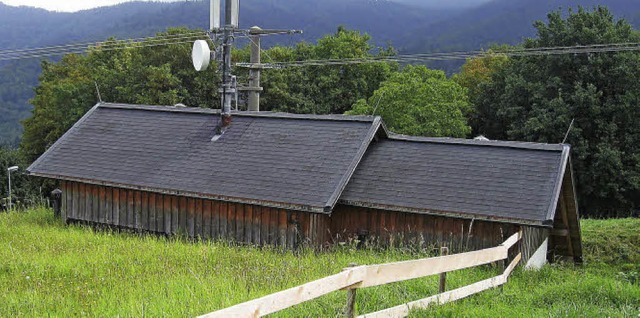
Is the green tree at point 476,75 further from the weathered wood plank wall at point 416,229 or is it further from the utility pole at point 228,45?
the weathered wood plank wall at point 416,229

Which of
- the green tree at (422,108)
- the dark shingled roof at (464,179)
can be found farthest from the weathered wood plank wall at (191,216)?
the green tree at (422,108)

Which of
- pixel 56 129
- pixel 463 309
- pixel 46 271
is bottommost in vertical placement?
pixel 56 129

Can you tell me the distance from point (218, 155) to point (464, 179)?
6.37 meters

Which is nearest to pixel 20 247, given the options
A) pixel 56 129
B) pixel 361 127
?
pixel 361 127

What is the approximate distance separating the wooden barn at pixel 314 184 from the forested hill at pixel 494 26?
121 metres

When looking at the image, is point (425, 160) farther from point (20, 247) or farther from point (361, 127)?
point (20, 247)

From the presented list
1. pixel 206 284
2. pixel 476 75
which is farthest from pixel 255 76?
pixel 476 75

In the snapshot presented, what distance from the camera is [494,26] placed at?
505ft

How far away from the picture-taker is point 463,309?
7062 mm

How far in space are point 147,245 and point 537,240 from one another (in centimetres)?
851

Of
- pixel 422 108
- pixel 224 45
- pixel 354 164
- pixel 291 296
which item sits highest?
pixel 224 45

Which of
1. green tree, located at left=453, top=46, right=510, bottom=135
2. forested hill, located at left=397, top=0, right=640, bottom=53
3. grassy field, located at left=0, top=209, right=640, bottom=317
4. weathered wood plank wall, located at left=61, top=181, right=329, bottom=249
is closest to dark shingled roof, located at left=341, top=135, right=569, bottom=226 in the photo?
weathered wood plank wall, located at left=61, top=181, right=329, bottom=249

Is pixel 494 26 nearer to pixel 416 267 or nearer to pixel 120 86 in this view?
pixel 120 86

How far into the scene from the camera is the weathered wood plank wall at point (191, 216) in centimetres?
1455
